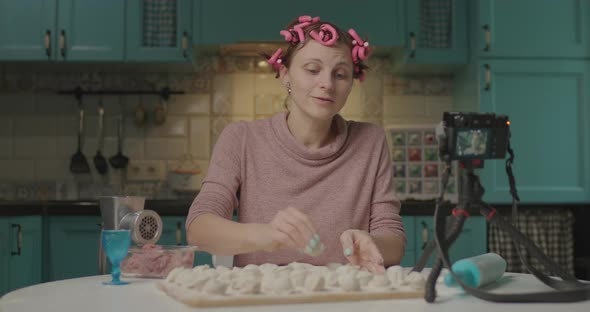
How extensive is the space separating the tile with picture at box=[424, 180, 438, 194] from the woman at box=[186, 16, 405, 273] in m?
1.57

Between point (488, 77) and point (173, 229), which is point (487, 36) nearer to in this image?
point (488, 77)

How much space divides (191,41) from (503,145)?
2.46m

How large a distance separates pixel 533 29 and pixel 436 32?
1.51 ft

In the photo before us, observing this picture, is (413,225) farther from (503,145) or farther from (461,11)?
(503,145)

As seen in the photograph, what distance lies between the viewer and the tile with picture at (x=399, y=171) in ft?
10.9

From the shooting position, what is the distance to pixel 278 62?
1.75 metres

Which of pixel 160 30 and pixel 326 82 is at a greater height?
pixel 160 30

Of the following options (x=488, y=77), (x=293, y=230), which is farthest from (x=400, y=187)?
(x=293, y=230)

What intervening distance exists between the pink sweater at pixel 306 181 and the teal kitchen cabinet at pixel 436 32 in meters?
1.65

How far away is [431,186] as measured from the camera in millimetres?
3299

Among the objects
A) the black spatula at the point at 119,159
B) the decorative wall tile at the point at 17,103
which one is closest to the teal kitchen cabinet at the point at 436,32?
the black spatula at the point at 119,159

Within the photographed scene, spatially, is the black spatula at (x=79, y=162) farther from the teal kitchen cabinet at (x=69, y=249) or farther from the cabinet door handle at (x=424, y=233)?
the cabinet door handle at (x=424, y=233)

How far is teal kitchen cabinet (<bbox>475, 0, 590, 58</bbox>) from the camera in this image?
319cm

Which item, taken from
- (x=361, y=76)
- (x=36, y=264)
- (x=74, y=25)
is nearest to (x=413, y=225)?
(x=361, y=76)
